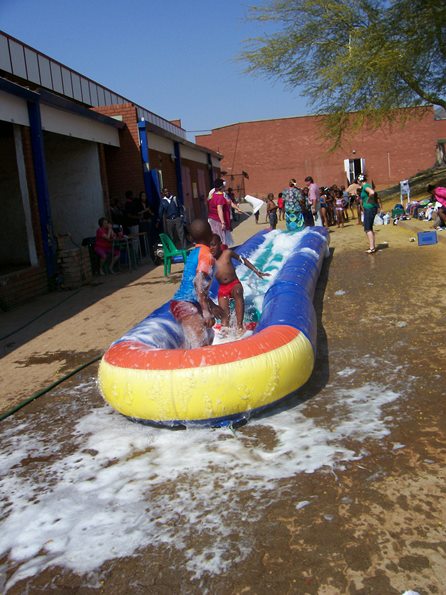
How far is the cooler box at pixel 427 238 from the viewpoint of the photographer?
38.6 feet

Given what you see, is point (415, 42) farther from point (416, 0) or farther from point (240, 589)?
point (240, 589)

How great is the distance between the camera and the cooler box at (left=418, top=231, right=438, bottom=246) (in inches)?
463

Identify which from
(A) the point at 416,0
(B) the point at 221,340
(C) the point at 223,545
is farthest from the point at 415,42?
(C) the point at 223,545

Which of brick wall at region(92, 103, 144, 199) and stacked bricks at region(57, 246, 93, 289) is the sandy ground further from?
brick wall at region(92, 103, 144, 199)

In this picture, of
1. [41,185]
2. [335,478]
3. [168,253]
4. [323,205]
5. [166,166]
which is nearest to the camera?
[335,478]

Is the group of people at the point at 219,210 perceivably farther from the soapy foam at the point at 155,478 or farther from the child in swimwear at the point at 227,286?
the soapy foam at the point at 155,478

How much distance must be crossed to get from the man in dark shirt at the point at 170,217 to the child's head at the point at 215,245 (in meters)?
9.34

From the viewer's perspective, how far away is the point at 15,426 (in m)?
4.23

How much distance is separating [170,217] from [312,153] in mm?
30033

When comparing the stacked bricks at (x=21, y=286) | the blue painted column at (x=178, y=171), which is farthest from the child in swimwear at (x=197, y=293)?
the blue painted column at (x=178, y=171)

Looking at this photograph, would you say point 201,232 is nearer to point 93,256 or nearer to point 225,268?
point 225,268

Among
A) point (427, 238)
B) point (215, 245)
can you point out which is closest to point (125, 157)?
point (427, 238)

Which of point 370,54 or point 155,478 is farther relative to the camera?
point 370,54

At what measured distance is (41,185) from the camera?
10422mm
